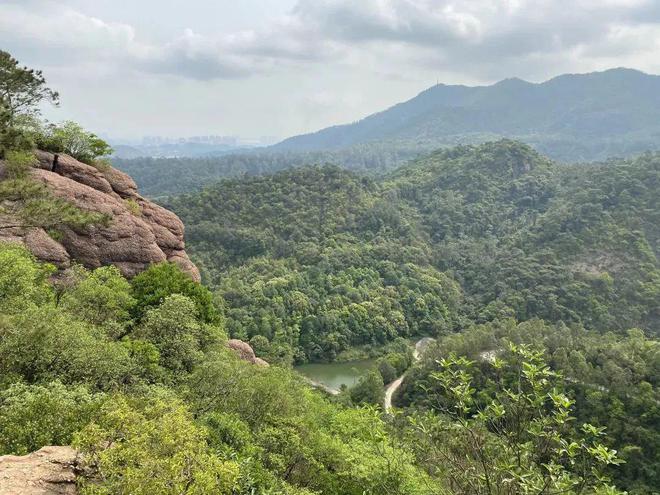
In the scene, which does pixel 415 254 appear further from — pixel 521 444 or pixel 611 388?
pixel 521 444

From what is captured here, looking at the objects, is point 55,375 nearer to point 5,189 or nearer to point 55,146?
point 5,189

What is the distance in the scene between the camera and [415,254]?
8219 centimetres

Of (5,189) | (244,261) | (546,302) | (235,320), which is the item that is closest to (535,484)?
(5,189)

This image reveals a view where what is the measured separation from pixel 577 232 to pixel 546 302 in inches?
834

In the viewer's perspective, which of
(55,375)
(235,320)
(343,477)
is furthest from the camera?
(235,320)

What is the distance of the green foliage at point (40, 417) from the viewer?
8109 millimetres

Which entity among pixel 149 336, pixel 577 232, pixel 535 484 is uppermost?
pixel 535 484

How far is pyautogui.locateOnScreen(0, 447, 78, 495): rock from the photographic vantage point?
6.79 metres

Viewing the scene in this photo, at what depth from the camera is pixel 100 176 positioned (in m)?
22.5

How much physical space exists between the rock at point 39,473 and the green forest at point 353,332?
0.23m

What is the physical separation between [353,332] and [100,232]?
46529 mm

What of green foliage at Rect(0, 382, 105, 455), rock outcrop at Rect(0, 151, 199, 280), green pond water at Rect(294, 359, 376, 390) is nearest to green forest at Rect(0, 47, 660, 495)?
green foliage at Rect(0, 382, 105, 455)

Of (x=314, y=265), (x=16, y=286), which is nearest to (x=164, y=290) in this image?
(x=16, y=286)

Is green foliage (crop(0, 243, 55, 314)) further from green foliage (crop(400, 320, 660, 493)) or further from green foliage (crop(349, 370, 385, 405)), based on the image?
green foliage (crop(349, 370, 385, 405))
